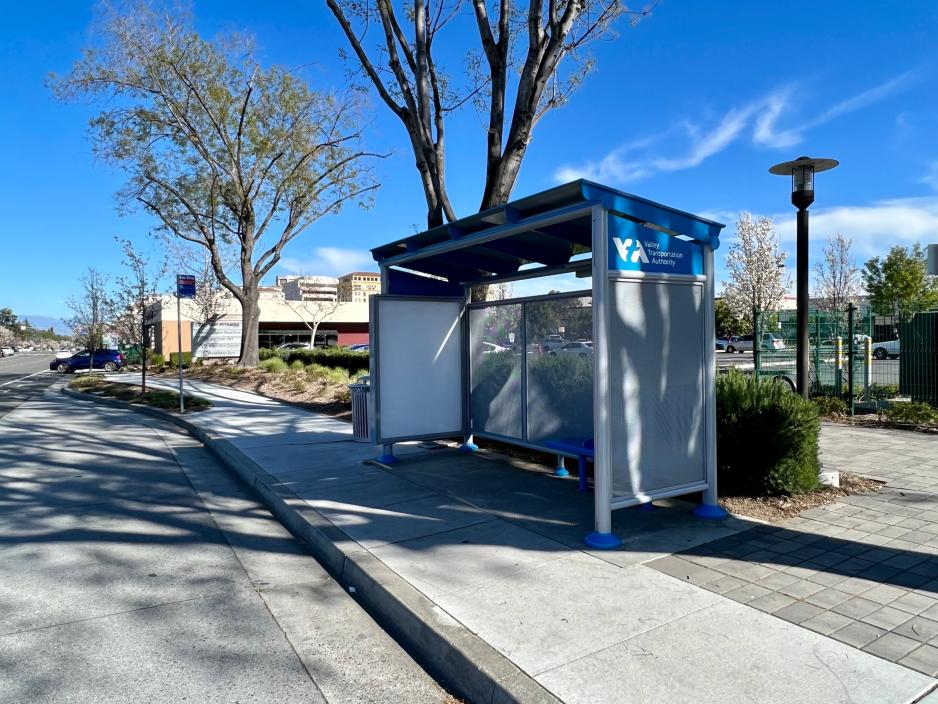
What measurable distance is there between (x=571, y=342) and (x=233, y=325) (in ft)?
149

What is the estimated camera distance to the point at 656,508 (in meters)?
6.01

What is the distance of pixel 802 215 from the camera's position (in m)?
8.83

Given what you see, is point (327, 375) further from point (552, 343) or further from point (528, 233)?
point (528, 233)

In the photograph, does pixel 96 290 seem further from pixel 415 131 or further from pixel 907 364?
pixel 907 364

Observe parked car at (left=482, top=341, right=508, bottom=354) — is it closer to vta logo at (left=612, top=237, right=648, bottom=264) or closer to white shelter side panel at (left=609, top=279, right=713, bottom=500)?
white shelter side panel at (left=609, top=279, right=713, bottom=500)

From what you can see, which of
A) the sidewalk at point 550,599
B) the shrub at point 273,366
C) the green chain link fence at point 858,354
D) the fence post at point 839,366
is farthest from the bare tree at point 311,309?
the sidewalk at point 550,599

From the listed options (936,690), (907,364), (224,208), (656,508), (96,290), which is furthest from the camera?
(96,290)

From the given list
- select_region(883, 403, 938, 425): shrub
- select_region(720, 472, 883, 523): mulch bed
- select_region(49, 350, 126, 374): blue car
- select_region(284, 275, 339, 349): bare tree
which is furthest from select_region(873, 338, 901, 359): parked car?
select_region(284, 275, 339, 349): bare tree

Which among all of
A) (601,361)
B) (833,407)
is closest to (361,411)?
(601,361)

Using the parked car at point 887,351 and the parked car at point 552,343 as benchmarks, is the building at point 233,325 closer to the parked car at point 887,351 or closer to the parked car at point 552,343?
the parked car at point 552,343

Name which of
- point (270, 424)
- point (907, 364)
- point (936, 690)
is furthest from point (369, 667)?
point (907, 364)

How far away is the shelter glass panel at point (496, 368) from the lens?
320 inches

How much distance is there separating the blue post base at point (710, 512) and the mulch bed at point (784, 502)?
186 mm

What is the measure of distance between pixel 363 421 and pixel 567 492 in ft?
11.1
